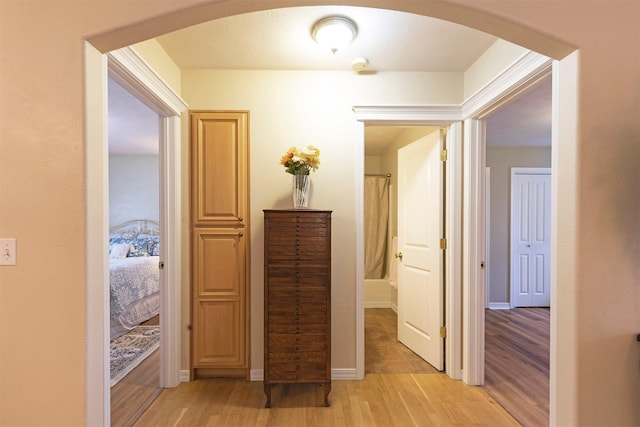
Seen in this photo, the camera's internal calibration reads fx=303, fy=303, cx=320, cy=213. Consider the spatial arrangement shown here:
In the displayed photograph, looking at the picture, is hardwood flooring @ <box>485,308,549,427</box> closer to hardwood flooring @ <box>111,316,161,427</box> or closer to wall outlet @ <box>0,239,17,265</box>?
hardwood flooring @ <box>111,316,161,427</box>

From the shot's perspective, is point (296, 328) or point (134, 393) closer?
point (296, 328)

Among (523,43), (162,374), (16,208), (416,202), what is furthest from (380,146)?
(16,208)

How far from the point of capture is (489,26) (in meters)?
1.33

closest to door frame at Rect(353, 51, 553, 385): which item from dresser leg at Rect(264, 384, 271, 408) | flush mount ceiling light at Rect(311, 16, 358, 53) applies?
flush mount ceiling light at Rect(311, 16, 358, 53)

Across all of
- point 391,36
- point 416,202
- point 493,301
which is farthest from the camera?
point 493,301

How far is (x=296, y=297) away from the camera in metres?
2.12

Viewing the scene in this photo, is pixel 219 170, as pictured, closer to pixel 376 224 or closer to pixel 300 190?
pixel 300 190

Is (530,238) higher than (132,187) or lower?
lower

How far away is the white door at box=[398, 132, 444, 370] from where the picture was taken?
265cm

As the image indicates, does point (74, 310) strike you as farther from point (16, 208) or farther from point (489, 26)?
point (489, 26)

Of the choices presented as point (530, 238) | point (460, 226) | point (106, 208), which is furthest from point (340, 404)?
point (530, 238)

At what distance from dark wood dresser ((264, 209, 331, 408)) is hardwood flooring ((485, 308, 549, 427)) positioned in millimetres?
1402

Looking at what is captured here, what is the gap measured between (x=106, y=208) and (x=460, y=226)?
2.46 metres

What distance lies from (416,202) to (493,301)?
108 inches
